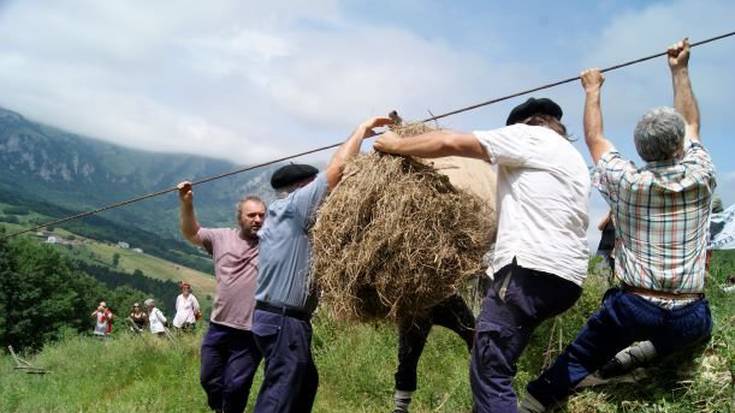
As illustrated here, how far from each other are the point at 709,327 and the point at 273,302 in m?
2.52

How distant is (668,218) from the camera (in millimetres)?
3311

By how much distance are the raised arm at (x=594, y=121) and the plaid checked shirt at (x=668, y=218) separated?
7.7 inches

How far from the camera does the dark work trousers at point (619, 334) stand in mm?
3389

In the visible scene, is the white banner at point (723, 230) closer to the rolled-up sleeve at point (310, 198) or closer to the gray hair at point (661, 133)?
the gray hair at point (661, 133)

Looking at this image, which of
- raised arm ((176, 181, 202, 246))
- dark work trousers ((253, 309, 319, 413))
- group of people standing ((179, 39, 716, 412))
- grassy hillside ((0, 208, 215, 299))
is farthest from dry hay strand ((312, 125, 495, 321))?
grassy hillside ((0, 208, 215, 299))

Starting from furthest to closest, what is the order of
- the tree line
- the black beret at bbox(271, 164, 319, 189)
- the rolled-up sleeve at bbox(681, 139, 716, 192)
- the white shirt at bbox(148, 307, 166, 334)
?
the tree line, the white shirt at bbox(148, 307, 166, 334), the black beret at bbox(271, 164, 319, 189), the rolled-up sleeve at bbox(681, 139, 716, 192)

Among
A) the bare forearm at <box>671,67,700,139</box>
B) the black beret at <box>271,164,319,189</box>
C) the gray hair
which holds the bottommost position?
the black beret at <box>271,164,319,189</box>

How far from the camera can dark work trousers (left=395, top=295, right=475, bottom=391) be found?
4.49 meters

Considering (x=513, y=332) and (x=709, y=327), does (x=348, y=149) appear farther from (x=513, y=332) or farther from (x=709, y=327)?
(x=709, y=327)

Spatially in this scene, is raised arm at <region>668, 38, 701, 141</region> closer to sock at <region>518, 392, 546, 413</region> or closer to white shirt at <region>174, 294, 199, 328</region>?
sock at <region>518, 392, 546, 413</region>

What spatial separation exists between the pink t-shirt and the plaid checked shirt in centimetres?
318

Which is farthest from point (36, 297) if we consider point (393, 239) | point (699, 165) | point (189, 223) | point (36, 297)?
point (699, 165)

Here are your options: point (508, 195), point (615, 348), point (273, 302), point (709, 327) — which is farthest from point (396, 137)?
point (709, 327)

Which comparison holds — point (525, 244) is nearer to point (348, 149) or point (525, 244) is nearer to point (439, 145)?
point (439, 145)
